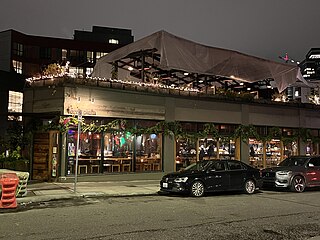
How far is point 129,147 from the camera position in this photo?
19.0 meters

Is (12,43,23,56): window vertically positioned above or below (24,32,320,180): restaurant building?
above

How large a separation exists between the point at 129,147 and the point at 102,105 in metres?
2.75

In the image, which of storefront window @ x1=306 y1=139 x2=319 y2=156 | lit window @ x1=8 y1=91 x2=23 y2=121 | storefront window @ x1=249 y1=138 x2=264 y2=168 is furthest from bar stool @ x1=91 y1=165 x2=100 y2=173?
→ lit window @ x1=8 y1=91 x2=23 y2=121

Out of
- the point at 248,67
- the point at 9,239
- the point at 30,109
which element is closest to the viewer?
the point at 9,239

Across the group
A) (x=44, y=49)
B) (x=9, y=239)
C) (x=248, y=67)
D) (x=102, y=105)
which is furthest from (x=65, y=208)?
(x=44, y=49)

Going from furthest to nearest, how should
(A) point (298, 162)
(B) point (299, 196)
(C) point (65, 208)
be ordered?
(A) point (298, 162)
(B) point (299, 196)
(C) point (65, 208)

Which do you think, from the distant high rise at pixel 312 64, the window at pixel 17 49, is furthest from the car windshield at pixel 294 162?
the distant high rise at pixel 312 64

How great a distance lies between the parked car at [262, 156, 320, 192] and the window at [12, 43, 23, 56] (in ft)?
152

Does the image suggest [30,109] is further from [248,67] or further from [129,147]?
[248,67]

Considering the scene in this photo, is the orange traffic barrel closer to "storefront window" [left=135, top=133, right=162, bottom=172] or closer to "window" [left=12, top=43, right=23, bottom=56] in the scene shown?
"storefront window" [left=135, top=133, right=162, bottom=172]

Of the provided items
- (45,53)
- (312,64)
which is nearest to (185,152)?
(45,53)

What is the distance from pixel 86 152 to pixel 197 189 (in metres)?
6.49

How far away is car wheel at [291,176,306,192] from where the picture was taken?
1587cm

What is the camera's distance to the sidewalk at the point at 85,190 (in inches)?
503
